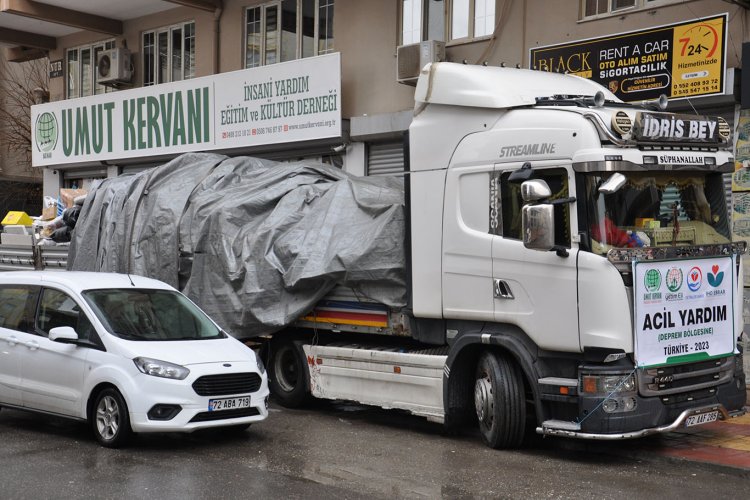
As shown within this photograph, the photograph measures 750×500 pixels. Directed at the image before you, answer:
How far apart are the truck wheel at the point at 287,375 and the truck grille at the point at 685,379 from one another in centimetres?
420

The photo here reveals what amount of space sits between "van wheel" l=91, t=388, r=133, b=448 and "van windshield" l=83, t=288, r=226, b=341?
0.59 m

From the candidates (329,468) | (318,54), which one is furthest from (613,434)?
(318,54)

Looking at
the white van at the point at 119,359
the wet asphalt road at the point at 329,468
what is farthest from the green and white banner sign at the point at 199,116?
the wet asphalt road at the point at 329,468

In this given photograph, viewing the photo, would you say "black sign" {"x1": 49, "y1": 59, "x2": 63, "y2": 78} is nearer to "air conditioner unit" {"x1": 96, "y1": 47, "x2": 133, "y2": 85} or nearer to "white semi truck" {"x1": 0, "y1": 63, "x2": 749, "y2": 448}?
"air conditioner unit" {"x1": 96, "y1": 47, "x2": 133, "y2": 85}

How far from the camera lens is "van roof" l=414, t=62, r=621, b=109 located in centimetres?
843

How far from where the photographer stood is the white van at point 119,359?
8.17 metres

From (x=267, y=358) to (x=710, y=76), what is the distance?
638cm

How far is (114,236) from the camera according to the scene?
12.0 meters

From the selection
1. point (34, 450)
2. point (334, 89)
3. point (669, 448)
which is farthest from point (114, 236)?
point (669, 448)

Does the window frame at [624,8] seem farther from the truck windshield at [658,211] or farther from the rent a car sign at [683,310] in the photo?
the rent a car sign at [683,310]

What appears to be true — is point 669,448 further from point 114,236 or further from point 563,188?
point 114,236

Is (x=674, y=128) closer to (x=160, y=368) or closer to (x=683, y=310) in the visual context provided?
(x=683, y=310)

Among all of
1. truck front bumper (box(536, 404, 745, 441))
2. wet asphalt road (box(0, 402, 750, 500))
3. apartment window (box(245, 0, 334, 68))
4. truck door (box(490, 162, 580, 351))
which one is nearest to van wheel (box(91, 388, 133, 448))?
wet asphalt road (box(0, 402, 750, 500))

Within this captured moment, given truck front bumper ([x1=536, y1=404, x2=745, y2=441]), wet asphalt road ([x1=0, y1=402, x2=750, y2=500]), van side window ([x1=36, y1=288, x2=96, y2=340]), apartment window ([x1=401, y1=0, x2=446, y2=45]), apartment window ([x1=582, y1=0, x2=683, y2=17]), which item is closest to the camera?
wet asphalt road ([x1=0, y1=402, x2=750, y2=500])
